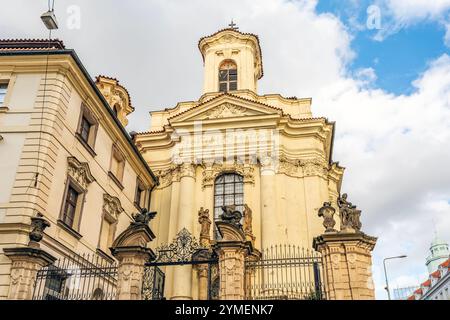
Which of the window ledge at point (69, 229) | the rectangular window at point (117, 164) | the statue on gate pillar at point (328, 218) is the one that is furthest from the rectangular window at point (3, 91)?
the statue on gate pillar at point (328, 218)

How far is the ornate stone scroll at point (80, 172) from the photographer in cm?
1711

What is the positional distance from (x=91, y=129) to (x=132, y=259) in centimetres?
907

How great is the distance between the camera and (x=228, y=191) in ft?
87.6

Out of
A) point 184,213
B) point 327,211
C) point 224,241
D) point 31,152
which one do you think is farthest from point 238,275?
point 184,213

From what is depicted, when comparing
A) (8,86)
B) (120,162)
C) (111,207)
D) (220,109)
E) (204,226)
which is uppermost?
(220,109)

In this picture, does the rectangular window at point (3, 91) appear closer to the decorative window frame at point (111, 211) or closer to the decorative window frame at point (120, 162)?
the decorative window frame at point (120, 162)

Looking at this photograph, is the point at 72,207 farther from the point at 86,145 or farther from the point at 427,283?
the point at 427,283

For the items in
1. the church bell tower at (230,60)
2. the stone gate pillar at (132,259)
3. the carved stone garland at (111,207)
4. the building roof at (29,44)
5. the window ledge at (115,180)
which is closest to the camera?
the stone gate pillar at (132,259)

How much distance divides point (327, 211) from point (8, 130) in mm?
11164

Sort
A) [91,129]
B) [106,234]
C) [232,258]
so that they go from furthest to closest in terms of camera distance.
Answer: [106,234], [91,129], [232,258]

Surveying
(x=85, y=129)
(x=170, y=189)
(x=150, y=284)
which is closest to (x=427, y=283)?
(x=170, y=189)

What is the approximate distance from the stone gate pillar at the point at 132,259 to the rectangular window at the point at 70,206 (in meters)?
5.35
